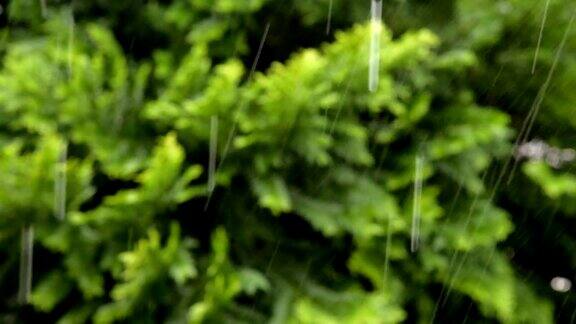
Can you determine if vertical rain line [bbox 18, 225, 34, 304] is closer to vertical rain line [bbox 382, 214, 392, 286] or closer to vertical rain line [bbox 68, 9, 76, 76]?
vertical rain line [bbox 68, 9, 76, 76]

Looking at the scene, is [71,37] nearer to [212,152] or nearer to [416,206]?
Answer: [212,152]

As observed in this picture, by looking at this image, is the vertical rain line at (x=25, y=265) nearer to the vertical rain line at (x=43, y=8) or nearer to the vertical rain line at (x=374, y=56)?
the vertical rain line at (x=43, y=8)

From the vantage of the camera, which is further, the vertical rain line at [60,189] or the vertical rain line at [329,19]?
the vertical rain line at [329,19]

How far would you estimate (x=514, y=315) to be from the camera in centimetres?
284

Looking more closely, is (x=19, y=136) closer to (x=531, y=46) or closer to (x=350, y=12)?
(x=350, y=12)

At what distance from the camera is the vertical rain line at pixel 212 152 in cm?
262

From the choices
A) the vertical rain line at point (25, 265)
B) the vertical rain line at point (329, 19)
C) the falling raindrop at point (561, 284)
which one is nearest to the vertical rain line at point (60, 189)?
the vertical rain line at point (25, 265)

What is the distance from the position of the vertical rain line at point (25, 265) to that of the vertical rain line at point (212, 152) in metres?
0.71

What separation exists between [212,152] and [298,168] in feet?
1.18

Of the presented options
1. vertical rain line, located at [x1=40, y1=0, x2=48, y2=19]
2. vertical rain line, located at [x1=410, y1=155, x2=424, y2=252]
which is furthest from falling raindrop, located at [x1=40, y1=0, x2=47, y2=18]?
vertical rain line, located at [x1=410, y1=155, x2=424, y2=252]

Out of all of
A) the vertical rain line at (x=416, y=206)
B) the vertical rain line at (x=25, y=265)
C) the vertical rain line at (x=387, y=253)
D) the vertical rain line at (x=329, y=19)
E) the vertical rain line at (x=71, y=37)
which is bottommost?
the vertical rain line at (x=25, y=265)

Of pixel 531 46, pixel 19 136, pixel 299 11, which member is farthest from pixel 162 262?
pixel 531 46

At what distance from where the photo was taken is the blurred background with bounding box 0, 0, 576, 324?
250cm

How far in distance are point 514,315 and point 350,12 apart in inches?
58.7
